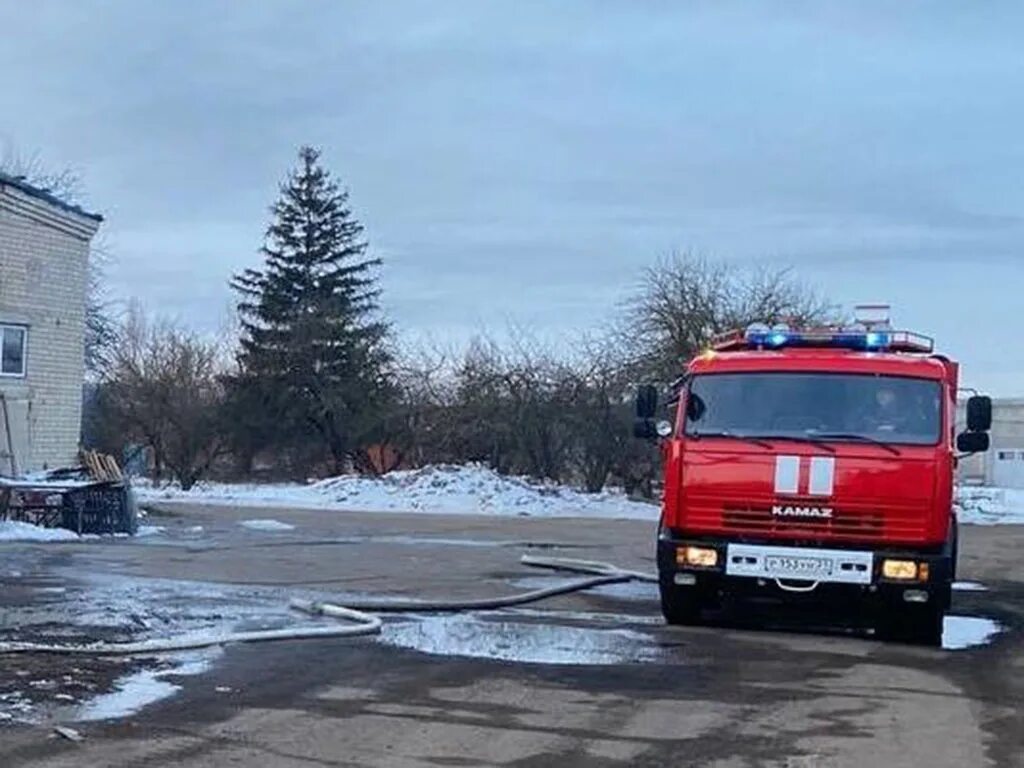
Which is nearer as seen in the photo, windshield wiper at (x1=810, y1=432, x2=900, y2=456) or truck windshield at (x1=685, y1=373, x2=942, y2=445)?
windshield wiper at (x1=810, y1=432, x2=900, y2=456)

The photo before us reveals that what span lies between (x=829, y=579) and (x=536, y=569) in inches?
323

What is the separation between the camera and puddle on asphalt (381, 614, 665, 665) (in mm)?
12656

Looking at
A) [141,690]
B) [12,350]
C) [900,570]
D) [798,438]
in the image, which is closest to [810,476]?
[798,438]

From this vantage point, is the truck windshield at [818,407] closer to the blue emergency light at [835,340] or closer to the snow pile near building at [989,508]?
the blue emergency light at [835,340]

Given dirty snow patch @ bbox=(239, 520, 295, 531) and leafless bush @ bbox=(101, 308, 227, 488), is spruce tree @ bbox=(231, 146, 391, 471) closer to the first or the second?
leafless bush @ bbox=(101, 308, 227, 488)

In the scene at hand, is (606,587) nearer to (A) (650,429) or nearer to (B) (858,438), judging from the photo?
(A) (650,429)

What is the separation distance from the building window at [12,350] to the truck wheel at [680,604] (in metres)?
18.2

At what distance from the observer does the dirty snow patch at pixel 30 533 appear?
25.1 m

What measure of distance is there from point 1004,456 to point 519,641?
6452 centimetres

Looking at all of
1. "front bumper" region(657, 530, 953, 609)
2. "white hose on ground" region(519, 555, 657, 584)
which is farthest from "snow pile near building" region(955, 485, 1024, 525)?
"front bumper" region(657, 530, 953, 609)

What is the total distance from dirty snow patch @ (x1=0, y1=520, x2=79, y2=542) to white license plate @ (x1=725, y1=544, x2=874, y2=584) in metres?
14.0

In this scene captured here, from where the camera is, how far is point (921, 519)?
550 inches

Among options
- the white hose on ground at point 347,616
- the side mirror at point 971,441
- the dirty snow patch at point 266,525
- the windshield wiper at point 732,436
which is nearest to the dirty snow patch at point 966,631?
the side mirror at point 971,441

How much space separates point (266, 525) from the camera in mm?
32156
